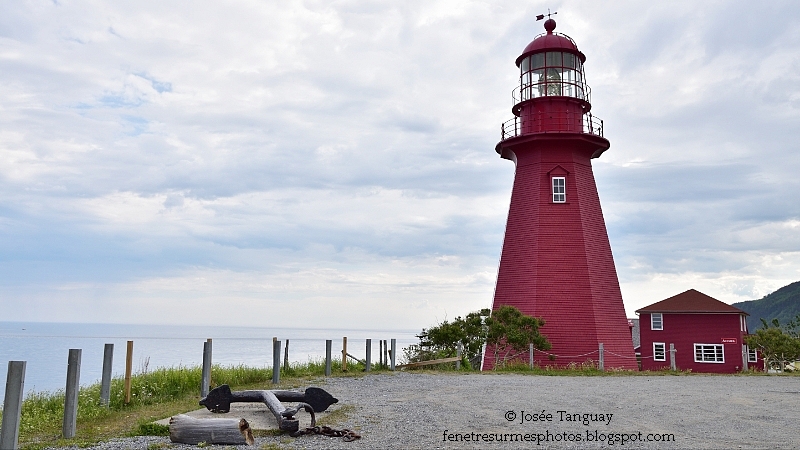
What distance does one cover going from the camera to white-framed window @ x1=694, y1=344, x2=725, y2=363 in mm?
30547

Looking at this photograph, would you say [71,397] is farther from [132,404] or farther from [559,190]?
[559,190]

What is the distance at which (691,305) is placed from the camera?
31.5 metres

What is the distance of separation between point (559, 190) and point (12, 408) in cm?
1790

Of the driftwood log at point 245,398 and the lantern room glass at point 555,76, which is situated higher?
the lantern room glass at point 555,76

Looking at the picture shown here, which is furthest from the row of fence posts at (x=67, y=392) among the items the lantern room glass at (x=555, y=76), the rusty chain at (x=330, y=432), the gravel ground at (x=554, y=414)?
the lantern room glass at (x=555, y=76)

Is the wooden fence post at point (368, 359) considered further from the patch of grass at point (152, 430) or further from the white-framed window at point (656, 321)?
the white-framed window at point (656, 321)

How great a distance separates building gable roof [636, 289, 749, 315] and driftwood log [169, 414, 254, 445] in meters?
28.6

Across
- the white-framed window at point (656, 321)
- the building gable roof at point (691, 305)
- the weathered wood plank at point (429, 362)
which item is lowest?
the weathered wood plank at point (429, 362)

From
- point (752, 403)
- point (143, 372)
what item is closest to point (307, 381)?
point (143, 372)

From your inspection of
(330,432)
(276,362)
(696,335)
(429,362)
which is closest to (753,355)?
(696,335)

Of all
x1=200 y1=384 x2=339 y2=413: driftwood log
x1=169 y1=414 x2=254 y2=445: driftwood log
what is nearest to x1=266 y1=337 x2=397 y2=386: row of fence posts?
x1=200 y1=384 x2=339 y2=413: driftwood log

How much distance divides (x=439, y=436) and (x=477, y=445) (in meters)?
0.65

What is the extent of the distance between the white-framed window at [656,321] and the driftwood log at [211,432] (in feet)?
94.5

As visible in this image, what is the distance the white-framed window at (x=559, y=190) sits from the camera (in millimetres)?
21281
